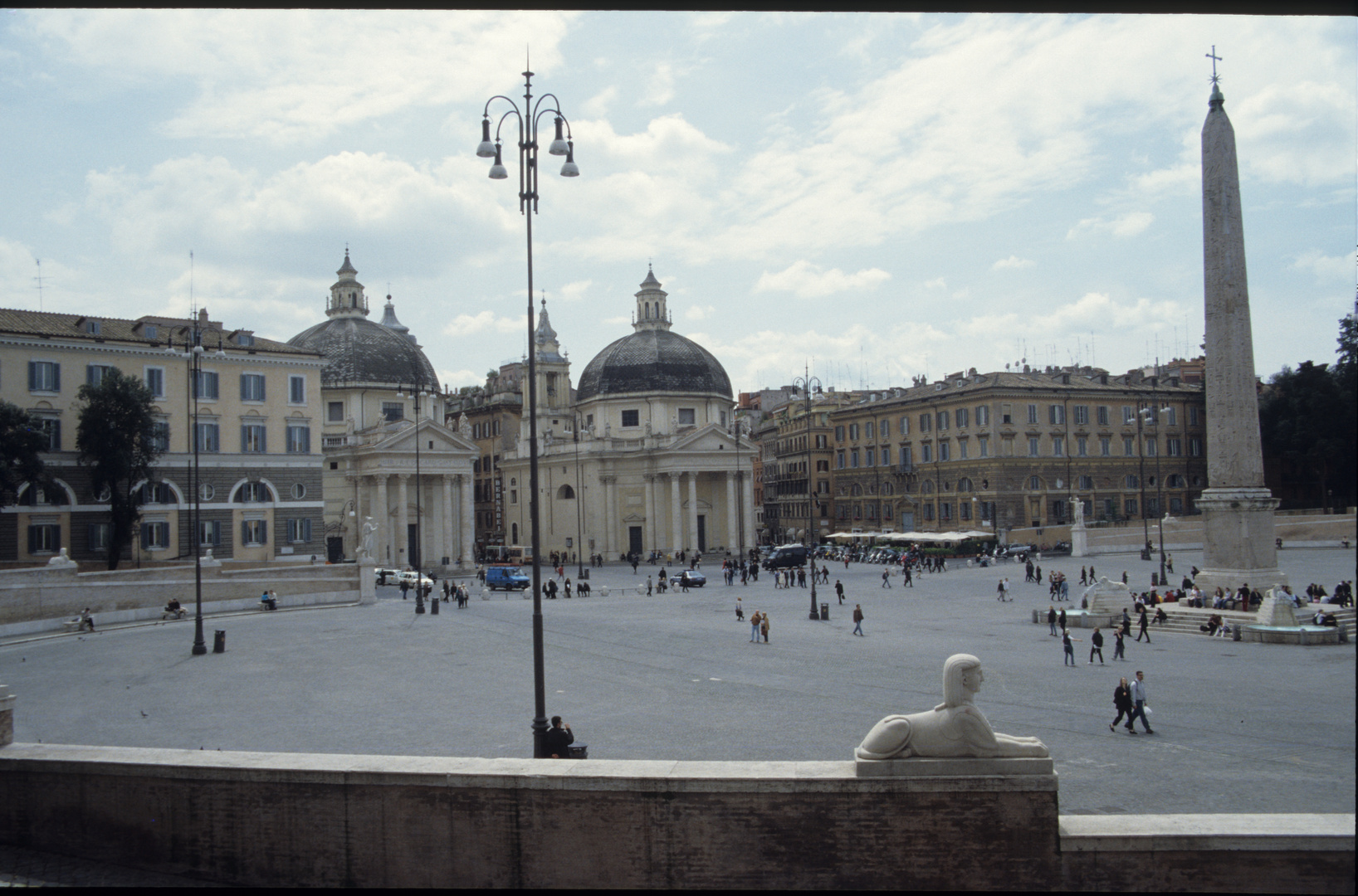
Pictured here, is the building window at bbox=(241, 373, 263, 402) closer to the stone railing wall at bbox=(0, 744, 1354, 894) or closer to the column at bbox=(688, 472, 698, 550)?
the column at bbox=(688, 472, 698, 550)

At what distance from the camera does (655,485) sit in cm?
6800

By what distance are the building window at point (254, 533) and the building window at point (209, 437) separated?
11.9 feet

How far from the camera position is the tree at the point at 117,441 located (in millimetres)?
36312

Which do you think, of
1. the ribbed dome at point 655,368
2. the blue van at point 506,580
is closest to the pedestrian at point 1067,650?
the blue van at point 506,580

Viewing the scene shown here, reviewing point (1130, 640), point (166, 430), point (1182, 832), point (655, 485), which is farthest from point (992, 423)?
point (1182, 832)

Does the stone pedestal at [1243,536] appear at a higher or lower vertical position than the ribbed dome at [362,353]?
lower

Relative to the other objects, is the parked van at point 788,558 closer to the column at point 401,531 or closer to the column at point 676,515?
the column at point 676,515

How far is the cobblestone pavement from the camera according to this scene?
7656mm

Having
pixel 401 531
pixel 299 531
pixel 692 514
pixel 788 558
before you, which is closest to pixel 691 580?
pixel 788 558

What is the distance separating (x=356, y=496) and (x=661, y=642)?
38847 mm

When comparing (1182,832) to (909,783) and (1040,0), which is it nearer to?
(909,783)

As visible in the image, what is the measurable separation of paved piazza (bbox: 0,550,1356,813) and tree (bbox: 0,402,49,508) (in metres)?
8.57

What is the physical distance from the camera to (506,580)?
45.7 m

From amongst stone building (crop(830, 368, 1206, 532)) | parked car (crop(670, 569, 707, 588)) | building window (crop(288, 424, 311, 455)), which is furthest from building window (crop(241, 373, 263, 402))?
stone building (crop(830, 368, 1206, 532))
